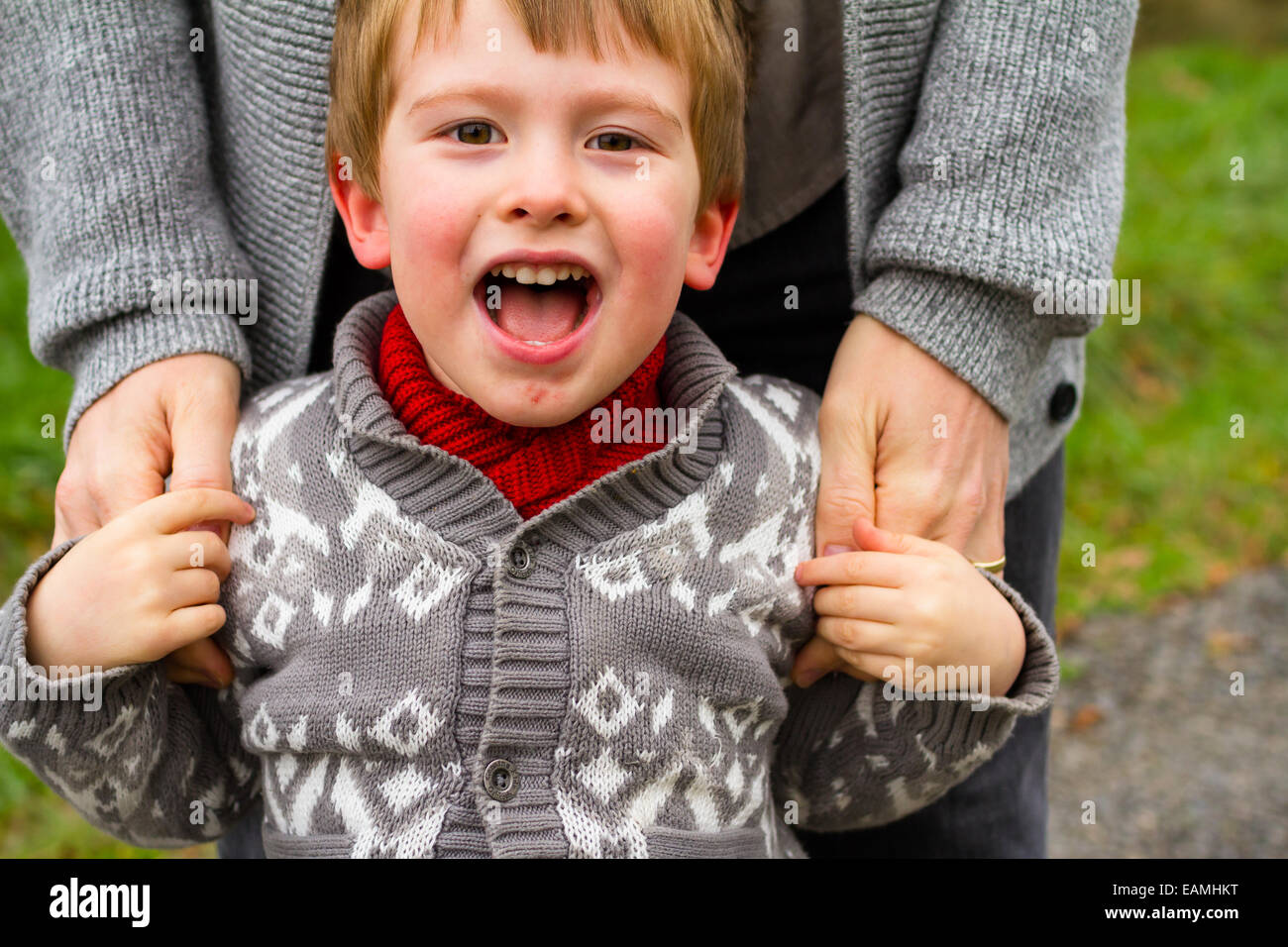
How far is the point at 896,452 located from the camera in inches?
73.6

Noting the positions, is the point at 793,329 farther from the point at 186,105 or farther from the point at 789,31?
the point at 186,105

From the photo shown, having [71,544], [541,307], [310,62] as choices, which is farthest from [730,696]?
[310,62]

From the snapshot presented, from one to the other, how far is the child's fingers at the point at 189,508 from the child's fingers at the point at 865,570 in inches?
30.8

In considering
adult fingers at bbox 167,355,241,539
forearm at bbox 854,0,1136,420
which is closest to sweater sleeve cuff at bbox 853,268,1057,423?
forearm at bbox 854,0,1136,420

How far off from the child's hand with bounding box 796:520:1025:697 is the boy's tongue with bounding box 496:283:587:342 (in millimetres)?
471

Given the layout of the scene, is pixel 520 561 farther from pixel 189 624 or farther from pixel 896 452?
pixel 896 452

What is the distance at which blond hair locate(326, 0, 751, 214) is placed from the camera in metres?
1.63

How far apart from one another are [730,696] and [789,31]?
99 cm

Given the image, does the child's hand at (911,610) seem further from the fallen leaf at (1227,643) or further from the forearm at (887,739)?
the fallen leaf at (1227,643)

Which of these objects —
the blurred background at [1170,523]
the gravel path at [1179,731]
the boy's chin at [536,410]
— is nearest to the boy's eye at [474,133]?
the boy's chin at [536,410]

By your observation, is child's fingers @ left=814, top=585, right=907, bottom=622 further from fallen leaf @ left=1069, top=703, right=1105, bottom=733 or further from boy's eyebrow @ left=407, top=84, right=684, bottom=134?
fallen leaf @ left=1069, top=703, right=1105, bottom=733

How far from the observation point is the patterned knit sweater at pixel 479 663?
1.65 meters

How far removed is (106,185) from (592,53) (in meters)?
0.73

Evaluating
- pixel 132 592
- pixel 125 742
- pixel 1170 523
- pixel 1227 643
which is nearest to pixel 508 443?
pixel 132 592
